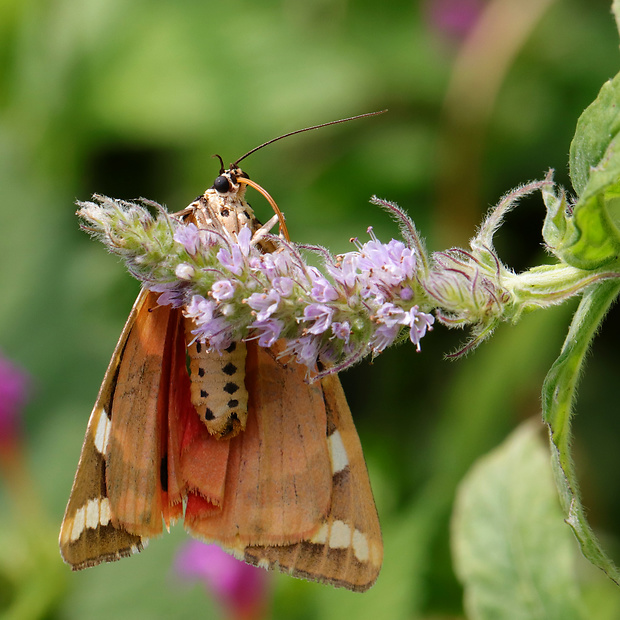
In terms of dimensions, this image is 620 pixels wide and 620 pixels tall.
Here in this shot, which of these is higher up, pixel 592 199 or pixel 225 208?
pixel 225 208

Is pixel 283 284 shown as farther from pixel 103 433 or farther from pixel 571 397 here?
pixel 103 433

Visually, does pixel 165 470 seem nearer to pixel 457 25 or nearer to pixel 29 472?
pixel 29 472

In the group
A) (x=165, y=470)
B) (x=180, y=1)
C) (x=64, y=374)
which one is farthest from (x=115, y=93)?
(x=165, y=470)

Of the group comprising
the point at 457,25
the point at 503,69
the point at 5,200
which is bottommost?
the point at 5,200

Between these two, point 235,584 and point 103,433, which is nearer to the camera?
point 103,433

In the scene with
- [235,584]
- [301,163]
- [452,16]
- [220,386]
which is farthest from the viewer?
[301,163]

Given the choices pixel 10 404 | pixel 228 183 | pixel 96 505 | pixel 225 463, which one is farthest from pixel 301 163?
pixel 96 505

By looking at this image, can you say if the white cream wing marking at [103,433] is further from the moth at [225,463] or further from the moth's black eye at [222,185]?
the moth's black eye at [222,185]
